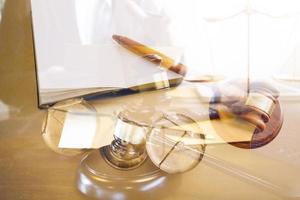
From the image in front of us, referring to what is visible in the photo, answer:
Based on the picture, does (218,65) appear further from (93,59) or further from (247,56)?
(93,59)

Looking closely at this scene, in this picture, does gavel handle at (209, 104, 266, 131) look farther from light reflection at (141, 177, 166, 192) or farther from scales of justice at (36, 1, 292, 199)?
light reflection at (141, 177, 166, 192)

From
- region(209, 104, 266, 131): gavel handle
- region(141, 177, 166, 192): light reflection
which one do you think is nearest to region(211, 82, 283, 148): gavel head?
region(209, 104, 266, 131): gavel handle

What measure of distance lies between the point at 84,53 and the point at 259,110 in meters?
0.24

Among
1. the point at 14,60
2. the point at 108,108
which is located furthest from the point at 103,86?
the point at 14,60

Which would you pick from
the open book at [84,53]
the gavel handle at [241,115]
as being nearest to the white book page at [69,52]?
the open book at [84,53]

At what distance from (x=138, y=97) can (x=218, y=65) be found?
4.6 inches

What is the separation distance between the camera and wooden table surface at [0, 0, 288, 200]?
389mm

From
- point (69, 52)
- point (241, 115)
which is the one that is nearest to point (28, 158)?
point (69, 52)

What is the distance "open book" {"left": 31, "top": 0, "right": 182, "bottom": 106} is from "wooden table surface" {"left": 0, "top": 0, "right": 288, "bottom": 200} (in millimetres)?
28

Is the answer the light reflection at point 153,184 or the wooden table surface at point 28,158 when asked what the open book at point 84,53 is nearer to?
the wooden table surface at point 28,158

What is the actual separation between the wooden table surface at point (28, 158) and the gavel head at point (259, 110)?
70 mm

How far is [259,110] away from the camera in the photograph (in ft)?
1.21

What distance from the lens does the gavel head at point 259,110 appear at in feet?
1.21

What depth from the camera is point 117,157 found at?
0.41 m
